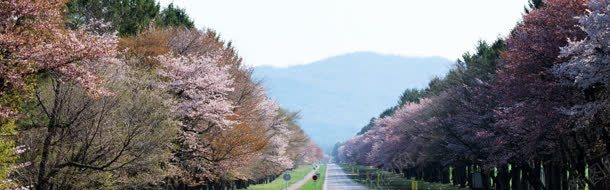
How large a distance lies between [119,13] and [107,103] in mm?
25533

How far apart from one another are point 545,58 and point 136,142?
20241mm

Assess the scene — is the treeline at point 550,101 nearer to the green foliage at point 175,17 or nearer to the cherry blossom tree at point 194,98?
the cherry blossom tree at point 194,98

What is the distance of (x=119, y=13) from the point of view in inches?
2131

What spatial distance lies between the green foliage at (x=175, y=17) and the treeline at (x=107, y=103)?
5576 millimetres

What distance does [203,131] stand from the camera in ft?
147

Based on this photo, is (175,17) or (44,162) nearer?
(44,162)

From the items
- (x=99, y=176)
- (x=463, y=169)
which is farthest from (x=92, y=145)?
(x=463, y=169)

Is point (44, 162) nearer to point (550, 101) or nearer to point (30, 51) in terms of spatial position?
point (30, 51)

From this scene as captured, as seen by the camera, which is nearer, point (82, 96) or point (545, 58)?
point (82, 96)

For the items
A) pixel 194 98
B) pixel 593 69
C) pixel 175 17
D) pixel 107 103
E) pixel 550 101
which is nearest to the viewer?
pixel 593 69

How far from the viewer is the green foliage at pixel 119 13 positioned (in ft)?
169

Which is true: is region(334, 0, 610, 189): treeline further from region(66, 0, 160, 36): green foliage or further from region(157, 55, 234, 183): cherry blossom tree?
region(66, 0, 160, 36): green foliage

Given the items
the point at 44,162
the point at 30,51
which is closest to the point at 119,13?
the point at 44,162

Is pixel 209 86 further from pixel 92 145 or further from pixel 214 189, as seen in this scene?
pixel 214 189
